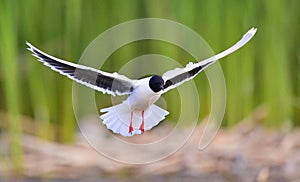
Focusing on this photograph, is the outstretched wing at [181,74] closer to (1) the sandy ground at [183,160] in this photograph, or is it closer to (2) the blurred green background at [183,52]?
(2) the blurred green background at [183,52]

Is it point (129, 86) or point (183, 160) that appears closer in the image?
point (129, 86)

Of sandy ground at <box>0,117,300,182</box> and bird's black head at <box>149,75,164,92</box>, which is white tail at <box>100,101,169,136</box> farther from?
sandy ground at <box>0,117,300,182</box>

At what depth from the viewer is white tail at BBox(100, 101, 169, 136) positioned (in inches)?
46.3

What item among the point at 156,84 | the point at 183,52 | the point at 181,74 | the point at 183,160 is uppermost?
the point at 183,52

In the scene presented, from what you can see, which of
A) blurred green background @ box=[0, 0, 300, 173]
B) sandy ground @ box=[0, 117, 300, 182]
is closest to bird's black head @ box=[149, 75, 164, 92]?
blurred green background @ box=[0, 0, 300, 173]

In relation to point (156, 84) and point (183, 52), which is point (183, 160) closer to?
point (183, 52)

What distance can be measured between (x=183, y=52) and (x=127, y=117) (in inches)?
77.7

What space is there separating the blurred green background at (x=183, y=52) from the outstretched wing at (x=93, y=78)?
5.34 feet

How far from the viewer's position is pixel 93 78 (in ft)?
4.10

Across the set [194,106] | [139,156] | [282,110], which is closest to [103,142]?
[139,156]

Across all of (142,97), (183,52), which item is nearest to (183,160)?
(183,52)

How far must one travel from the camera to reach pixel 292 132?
326 centimetres

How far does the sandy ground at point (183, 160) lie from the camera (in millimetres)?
3044

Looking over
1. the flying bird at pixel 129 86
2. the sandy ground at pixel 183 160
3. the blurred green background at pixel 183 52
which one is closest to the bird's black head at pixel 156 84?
the flying bird at pixel 129 86
